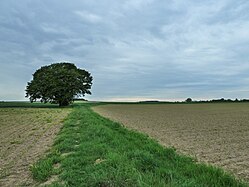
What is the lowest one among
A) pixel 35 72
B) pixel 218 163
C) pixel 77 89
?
pixel 218 163

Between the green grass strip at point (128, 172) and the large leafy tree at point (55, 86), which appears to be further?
the large leafy tree at point (55, 86)

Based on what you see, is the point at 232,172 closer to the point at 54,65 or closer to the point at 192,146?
the point at 192,146

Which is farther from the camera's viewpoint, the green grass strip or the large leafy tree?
the large leafy tree

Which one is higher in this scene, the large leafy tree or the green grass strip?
the large leafy tree

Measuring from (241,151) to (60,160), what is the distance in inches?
254

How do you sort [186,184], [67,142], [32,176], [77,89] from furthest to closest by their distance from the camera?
[77,89]
[67,142]
[32,176]
[186,184]

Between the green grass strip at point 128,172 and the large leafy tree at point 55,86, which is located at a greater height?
the large leafy tree at point 55,86

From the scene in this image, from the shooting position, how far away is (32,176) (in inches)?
257

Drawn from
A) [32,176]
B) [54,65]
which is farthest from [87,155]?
[54,65]

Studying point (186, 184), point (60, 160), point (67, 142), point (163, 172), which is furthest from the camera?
point (67, 142)

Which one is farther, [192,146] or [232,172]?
→ [192,146]

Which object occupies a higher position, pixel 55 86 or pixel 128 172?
pixel 55 86

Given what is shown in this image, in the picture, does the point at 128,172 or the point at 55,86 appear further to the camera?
the point at 55,86

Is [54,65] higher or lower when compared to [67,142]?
higher
